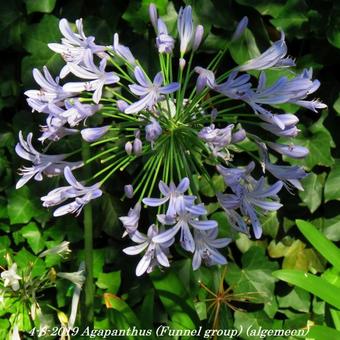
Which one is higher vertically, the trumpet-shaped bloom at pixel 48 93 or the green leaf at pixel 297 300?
the trumpet-shaped bloom at pixel 48 93

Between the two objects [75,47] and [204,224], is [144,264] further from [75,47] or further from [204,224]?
[75,47]

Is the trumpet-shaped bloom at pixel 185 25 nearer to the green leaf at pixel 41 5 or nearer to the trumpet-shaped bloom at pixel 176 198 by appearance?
the trumpet-shaped bloom at pixel 176 198

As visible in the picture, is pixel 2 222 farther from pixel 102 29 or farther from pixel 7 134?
pixel 102 29

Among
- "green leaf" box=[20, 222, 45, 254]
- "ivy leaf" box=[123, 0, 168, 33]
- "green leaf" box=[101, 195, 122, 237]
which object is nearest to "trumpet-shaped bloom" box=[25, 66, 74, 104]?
"ivy leaf" box=[123, 0, 168, 33]

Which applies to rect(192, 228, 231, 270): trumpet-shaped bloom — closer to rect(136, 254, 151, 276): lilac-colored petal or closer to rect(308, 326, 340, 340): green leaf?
rect(136, 254, 151, 276): lilac-colored petal

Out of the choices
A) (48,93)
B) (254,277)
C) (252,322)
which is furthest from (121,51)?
(252,322)

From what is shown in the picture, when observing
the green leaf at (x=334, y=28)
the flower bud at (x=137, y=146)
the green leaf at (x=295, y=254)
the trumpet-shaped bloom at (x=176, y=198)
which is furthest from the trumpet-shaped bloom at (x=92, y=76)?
the green leaf at (x=295, y=254)
